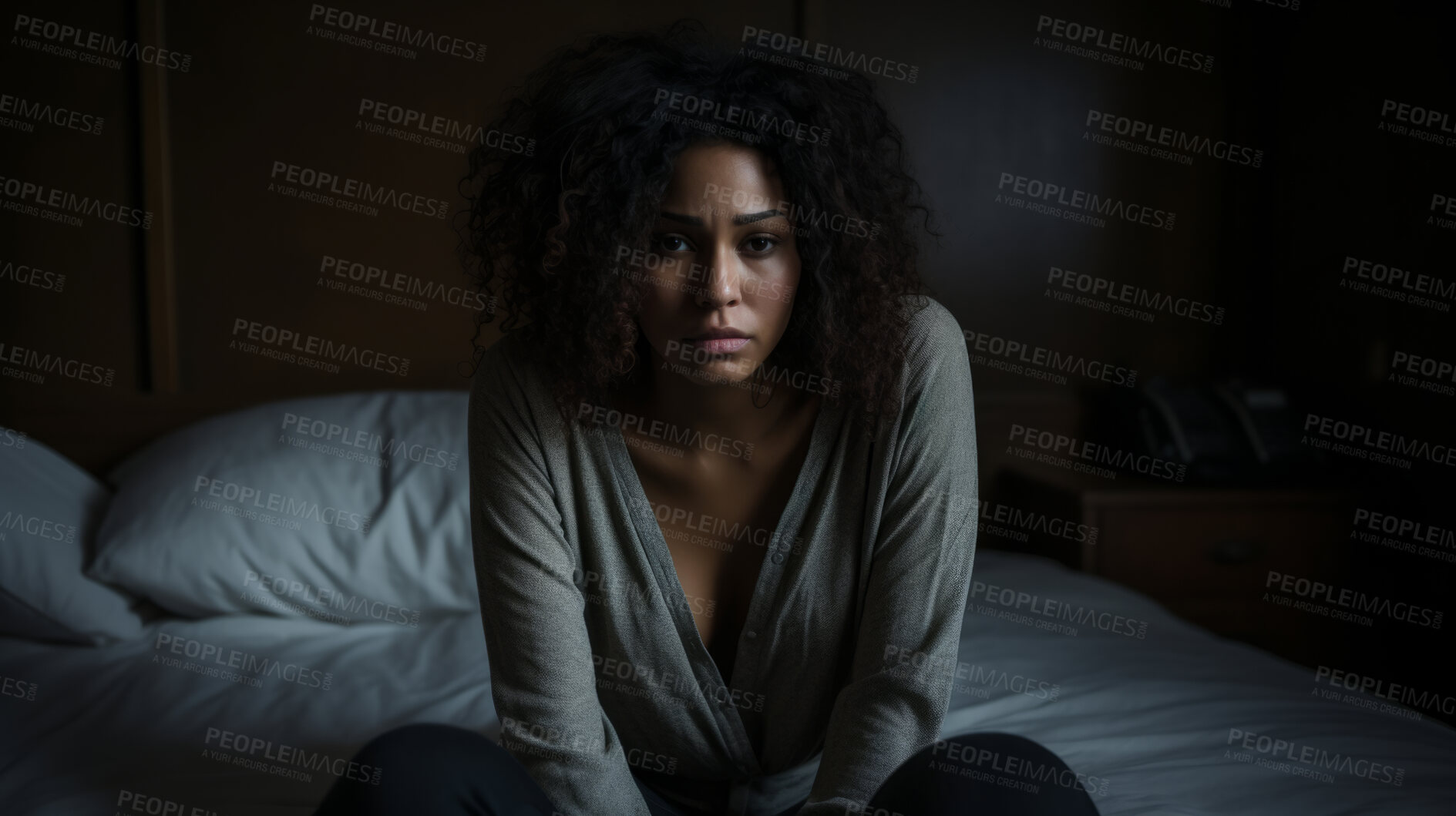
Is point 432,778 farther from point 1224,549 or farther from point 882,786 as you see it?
point 1224,549

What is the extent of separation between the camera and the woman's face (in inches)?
39.3

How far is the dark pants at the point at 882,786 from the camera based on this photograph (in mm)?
794

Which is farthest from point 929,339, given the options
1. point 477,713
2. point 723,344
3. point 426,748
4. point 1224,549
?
point 1224,549

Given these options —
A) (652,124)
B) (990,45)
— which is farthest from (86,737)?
(990,45)

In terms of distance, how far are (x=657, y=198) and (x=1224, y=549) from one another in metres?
1.62

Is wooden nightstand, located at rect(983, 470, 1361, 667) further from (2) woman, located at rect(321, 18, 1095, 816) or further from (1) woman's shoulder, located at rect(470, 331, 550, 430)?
(1) woman's shoulder, located at rect(470, 331, 550, 430)

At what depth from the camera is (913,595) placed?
1.00 m

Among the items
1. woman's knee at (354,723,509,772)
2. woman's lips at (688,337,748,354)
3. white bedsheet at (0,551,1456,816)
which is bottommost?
white bedsheet at (0,551,1456,816)

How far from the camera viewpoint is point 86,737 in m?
1.32

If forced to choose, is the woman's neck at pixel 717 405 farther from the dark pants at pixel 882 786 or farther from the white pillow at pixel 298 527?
the white pillow at pixel 298 527

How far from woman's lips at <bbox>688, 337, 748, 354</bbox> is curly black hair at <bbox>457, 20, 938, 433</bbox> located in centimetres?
9

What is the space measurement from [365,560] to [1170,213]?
2.00 m

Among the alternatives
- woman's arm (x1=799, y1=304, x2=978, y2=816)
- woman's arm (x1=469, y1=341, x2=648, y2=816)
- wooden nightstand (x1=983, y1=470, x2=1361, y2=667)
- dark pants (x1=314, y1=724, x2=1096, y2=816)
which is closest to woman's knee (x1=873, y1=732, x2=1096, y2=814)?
dark pants (x1=314, y1=724, x2=1096, y2=816)

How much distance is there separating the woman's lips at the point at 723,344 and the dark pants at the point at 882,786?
41cm
